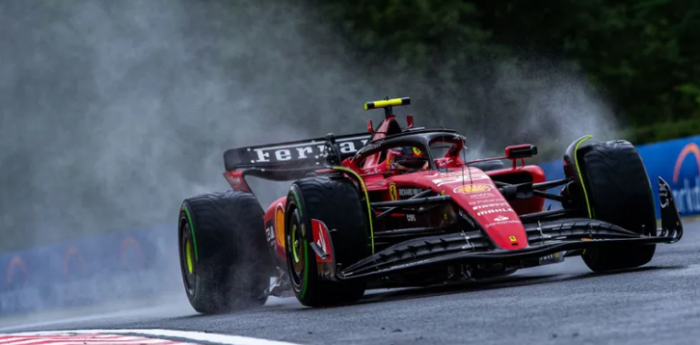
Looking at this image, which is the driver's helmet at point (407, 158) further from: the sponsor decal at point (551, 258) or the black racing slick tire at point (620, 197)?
the sponsor decal at point (551, 258)

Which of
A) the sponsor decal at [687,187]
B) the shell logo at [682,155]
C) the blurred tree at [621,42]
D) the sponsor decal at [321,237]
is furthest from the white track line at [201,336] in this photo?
the blurred tree at [621,42]

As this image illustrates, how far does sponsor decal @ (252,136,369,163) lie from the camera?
43.9 feet

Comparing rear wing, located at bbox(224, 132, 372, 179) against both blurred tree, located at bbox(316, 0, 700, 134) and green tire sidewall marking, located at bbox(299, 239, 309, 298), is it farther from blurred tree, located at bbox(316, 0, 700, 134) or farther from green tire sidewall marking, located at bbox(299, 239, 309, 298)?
blurred tree, located at bbox(316, 0, 700, 134)

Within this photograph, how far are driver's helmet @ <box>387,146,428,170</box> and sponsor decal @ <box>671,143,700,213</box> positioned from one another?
8495 mm

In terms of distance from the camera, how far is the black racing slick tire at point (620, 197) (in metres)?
10.3

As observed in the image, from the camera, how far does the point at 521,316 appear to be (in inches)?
277

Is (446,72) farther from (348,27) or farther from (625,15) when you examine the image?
(625,15)

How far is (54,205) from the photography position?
38.6 m

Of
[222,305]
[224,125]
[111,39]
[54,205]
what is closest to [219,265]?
[222,305]

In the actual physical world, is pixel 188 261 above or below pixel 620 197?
above

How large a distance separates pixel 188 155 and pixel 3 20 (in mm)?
5898

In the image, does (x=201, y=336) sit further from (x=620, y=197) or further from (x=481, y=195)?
(x=620, y=197)

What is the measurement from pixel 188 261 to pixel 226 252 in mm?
711

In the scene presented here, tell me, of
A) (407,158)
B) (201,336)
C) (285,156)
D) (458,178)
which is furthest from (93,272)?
(201,336)
